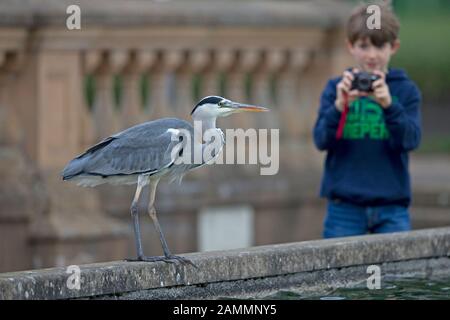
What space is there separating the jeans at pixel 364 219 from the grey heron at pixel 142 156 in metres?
1.32

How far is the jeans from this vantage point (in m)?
7.12

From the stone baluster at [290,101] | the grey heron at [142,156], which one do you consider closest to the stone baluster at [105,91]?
the stone baluster at [290,101]

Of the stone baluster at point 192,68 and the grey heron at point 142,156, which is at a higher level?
the stone baluster at point 192,68

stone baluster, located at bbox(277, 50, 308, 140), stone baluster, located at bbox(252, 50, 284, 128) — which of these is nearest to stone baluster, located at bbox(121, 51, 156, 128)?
stone baluster, located at bbox(252, 50, 284, 128)

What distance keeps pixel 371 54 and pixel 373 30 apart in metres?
0.13

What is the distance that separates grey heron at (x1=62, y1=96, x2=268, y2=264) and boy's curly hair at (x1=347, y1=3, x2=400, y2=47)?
1.24 m

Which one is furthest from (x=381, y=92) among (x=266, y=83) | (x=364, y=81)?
(x=266, y=83)

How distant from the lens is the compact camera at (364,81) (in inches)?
269

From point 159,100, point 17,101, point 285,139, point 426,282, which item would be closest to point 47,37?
point 17,101

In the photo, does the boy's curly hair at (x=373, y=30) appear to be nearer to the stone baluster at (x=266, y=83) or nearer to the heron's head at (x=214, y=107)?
the heron's head at (x=214, y=107)

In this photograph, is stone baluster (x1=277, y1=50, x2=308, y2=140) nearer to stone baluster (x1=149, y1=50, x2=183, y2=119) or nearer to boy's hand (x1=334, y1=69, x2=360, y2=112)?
stone baluster (x1=149, y1=50, x2=183, y2=119)

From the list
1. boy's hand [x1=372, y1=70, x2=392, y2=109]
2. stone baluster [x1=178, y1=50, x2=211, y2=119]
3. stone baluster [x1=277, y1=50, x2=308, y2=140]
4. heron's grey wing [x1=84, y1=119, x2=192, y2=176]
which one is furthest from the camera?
stone baluster [x1=277, y1=50, x2=308, y2=140]

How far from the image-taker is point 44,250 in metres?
8.66
